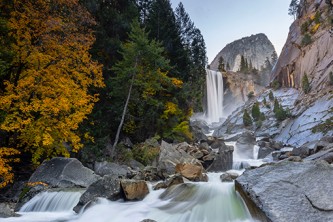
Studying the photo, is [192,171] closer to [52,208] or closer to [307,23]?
[52,208]

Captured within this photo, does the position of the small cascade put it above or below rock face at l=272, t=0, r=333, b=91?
below

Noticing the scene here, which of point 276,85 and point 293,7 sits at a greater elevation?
point 293,7

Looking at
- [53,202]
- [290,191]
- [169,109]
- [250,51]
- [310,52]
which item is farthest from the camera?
[250,51]

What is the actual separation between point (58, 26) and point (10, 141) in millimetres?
6187

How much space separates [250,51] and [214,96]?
8579cm

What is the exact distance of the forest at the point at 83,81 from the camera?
40.2ft

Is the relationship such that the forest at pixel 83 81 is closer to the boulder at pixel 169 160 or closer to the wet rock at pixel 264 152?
the boulder at pixel 169 160

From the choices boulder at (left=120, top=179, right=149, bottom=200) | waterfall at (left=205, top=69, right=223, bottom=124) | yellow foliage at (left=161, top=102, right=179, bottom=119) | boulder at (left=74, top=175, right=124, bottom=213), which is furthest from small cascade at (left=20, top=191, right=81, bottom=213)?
waterfall at (left=205, top=69, right=223, bottom=124)

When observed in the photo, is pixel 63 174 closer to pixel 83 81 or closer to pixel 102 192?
pixel 102 192

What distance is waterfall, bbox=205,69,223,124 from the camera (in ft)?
279

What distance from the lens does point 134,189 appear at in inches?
404

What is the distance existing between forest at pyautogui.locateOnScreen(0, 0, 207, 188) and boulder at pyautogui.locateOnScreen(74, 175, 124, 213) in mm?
2964

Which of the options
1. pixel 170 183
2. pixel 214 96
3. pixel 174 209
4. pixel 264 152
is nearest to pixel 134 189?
pixel 170 183

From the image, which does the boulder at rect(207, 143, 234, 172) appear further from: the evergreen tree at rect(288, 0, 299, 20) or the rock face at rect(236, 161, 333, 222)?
the evergreen tree at rect(288, 0, 299, 20)
